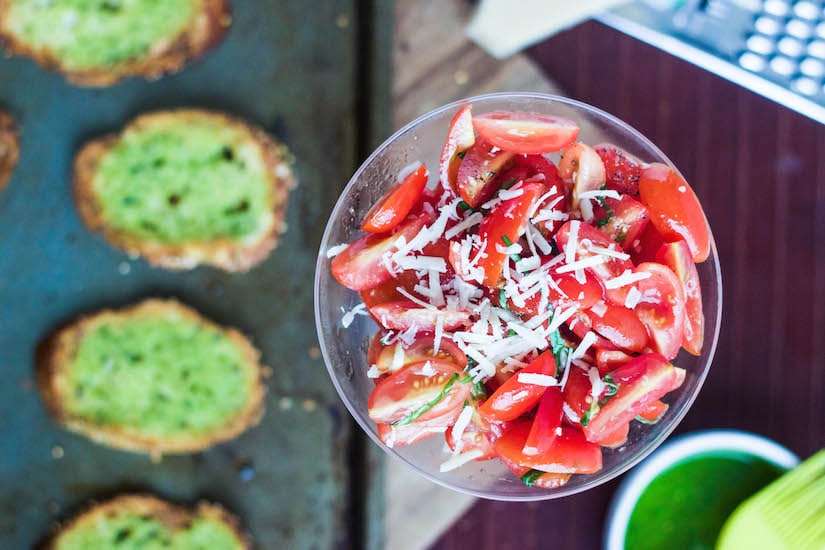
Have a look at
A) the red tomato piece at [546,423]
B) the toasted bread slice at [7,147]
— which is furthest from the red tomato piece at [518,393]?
the toasted bread slice at [7,147]

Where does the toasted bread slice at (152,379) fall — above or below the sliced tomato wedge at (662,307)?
below

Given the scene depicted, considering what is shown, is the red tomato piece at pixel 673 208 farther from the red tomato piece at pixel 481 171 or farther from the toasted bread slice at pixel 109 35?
the toasted bread slice at pixel 109 35

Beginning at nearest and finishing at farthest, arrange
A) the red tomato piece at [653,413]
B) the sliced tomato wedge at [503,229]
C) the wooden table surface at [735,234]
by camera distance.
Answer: the sliced tomato wedge at [503,229]
the red tomato piece at [653,413]
the wooden table surface at [735,234]

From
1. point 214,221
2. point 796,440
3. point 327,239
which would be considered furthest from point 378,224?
point 796,440

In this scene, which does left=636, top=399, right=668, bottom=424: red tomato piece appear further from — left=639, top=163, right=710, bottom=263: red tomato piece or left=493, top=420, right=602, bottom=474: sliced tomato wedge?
left=639, top=163, right=710, bottom=263: red tomato piece

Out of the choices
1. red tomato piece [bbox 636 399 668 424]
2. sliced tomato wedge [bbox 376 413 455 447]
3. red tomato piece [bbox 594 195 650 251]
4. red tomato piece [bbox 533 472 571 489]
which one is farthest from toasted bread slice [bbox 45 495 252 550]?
red tomato piece [bbox 594 195 650 251]

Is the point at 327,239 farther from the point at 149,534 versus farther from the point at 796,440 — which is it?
the point at 796,440
